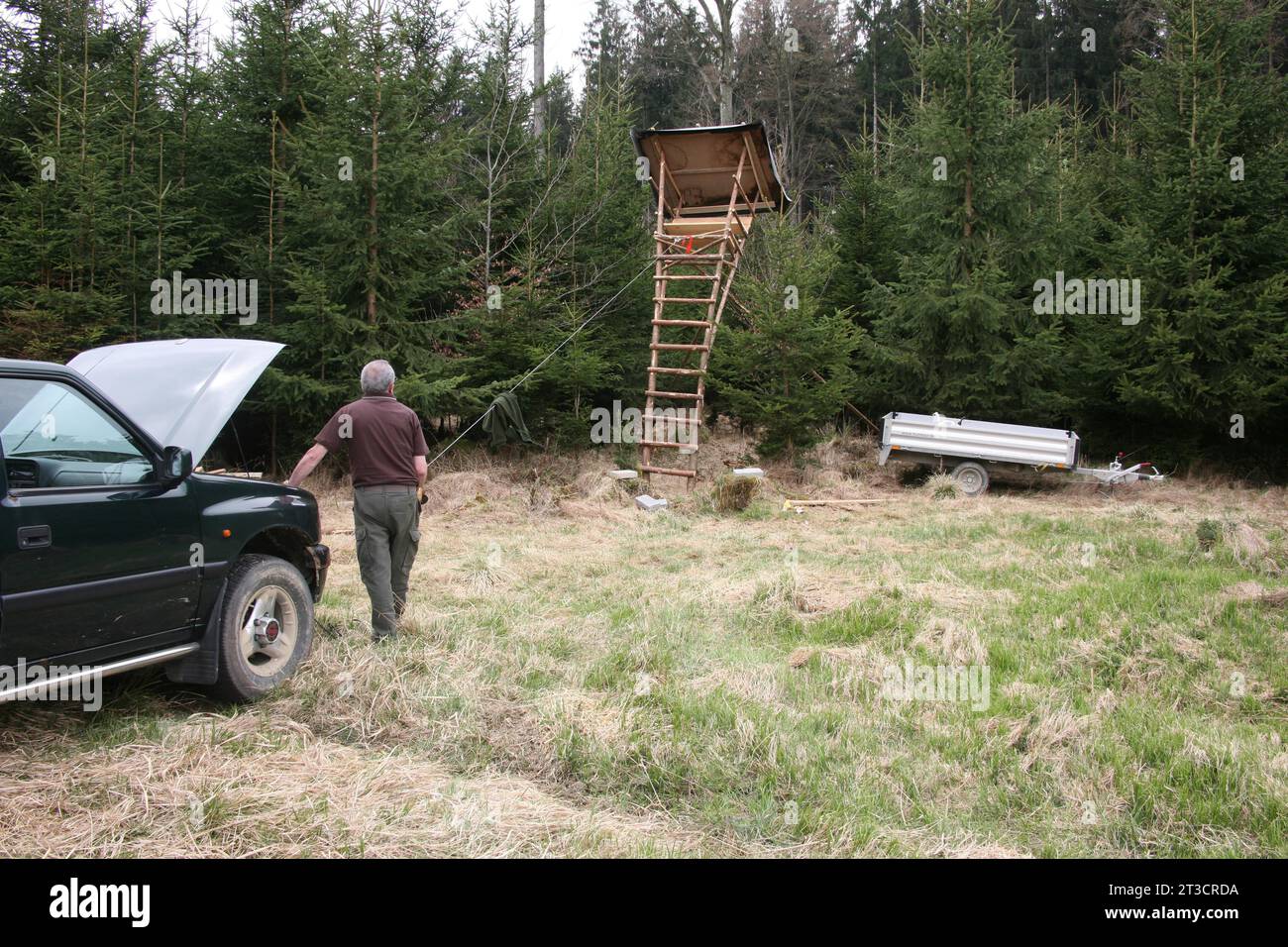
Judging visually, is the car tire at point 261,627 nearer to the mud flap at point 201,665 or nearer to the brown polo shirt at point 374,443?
the mud flap at point 201,665

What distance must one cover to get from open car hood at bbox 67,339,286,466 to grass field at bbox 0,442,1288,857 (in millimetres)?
1513

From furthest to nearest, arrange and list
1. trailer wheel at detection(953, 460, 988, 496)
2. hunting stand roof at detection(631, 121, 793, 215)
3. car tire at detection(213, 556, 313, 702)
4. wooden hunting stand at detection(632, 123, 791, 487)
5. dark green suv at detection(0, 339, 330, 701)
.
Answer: trailer wheel at detection(953, 460, 988, 496), hunting stand roof at detection(631, 121, 793, 215), wooden hunting stand at detection(632, 123, 791, 487), car tire at detection(213, 556, 313, 702), dark green suv at detection(0, 339, 330, 701)

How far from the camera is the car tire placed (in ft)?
15.7

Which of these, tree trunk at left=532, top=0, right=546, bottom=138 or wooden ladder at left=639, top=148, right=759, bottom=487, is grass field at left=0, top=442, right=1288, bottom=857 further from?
tree trunk at left=532, top=0, right=546, bottom=138

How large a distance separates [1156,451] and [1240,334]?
244 centimetres

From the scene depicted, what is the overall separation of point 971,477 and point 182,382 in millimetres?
12396

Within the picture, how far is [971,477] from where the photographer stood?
14.5 m

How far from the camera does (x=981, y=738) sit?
4.55 m

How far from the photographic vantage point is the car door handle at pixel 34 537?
147 inches

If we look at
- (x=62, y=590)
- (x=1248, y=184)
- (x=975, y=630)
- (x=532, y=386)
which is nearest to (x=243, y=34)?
(x=532, y=386)

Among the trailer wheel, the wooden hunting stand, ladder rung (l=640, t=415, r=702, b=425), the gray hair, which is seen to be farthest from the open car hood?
the trailer wheel

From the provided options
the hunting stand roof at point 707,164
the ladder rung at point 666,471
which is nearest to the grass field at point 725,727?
the ladder rung at point 666,471

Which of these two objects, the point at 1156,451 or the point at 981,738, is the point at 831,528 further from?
the point at 1156,451

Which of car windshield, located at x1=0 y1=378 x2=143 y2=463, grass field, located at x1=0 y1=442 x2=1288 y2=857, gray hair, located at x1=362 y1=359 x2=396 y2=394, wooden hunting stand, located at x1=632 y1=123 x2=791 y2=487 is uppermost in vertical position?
wooden hunting stand, located at x1=632 y1=123 x2=791 y2=487
